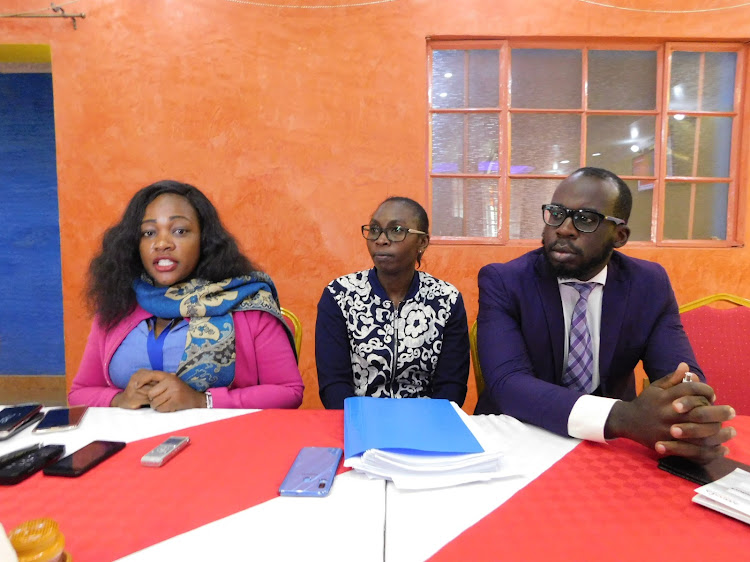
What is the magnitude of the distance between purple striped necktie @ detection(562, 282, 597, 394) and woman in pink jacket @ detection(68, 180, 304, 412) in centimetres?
92

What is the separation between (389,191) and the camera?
3018 millimetres

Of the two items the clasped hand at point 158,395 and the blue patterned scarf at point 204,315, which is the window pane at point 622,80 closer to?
the blue patterned scarf at point 204,315

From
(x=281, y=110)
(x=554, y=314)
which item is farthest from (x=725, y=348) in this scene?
(x=281, y=110)

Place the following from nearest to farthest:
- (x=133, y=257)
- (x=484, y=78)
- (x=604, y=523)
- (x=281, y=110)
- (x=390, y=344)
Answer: (x=604, y=523) < (x=133, y=257) < (x=390, y=344) < (x=281, y=110) < (x=484, y=78)

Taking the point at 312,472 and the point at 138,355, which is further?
the point at 138,355

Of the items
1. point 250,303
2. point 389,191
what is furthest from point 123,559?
point 389,191

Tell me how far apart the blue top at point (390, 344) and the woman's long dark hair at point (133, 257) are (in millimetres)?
417

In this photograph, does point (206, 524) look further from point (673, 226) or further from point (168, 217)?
point (673, 226)

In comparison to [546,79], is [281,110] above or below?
below

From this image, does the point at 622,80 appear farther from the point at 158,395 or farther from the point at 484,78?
the point at 158,395

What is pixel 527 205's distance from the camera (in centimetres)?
316

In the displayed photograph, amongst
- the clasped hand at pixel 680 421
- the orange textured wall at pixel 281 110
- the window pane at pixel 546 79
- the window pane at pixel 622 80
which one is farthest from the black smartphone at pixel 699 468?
the window pane at pixel 622 80

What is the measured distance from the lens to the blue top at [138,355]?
4.92 ft

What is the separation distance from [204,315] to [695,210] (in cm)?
332
